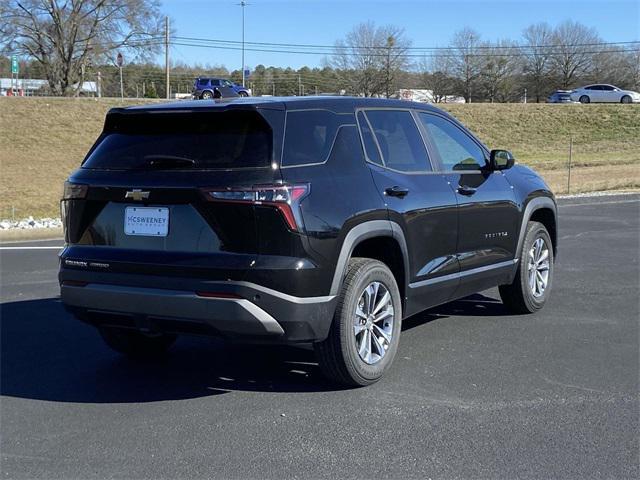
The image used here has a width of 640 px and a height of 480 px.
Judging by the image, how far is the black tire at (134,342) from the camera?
5.79m

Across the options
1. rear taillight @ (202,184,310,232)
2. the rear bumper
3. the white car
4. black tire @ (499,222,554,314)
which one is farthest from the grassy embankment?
rear taillight @ (202,184,310,232)

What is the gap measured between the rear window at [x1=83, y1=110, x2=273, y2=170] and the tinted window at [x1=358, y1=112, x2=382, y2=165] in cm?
92

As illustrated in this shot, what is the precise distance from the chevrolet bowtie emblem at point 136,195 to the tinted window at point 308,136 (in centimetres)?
86

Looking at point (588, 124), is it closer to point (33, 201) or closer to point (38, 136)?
→ point (38, 136)

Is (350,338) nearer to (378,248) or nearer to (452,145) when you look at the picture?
(378,248)

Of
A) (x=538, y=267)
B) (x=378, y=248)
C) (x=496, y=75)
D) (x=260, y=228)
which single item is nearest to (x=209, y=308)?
(x=260, y=228)

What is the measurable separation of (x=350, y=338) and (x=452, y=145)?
2.24 m

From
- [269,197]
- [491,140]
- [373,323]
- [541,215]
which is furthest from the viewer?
[491,140]

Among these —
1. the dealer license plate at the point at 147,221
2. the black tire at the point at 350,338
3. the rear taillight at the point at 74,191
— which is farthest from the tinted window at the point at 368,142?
the rear taillight at the point at 74,191

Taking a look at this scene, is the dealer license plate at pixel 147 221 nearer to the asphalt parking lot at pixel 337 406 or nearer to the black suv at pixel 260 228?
the black suv at pixel 260 228

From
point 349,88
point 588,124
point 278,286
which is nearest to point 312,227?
point 278,286

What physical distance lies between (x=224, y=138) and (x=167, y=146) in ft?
1.24

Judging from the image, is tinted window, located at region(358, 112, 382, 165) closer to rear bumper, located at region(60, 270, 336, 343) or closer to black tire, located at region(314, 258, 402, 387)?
black tire, located at region(314, 258, 402, 387)

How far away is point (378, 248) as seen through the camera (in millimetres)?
5438
